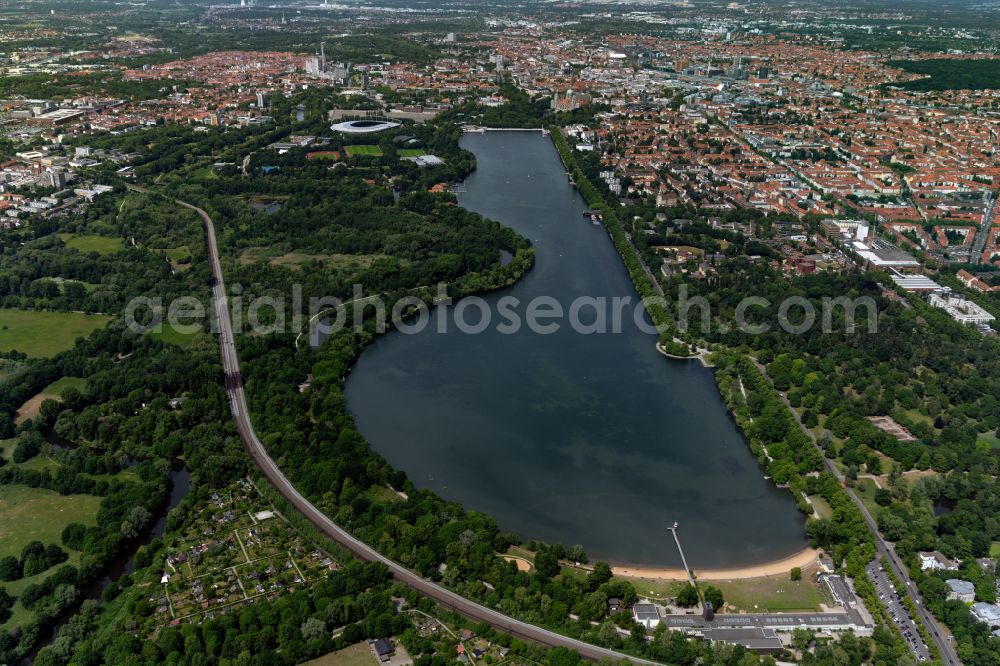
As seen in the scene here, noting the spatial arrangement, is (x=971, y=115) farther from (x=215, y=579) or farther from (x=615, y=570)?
(x=215, y=579)

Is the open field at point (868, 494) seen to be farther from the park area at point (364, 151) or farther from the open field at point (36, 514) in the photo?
the park area at point (364, 151)

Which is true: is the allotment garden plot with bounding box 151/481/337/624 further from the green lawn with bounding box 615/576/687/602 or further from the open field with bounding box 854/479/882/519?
the open field with bounding box 854/479/882/519

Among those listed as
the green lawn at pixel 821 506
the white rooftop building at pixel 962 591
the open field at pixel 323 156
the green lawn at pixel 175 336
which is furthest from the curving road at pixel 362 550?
the open field at pixel 323 156

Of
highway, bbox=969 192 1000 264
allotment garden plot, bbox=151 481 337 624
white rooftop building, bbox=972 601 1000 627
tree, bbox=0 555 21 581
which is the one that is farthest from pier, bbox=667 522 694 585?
highway, bbox=969 192 1000 264

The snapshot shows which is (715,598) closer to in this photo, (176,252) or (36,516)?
(36,516)

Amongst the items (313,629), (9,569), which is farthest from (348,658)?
(9,569)

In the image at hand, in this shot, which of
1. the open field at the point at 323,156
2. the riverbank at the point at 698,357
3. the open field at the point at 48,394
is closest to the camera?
the open field at the point at 48,394
